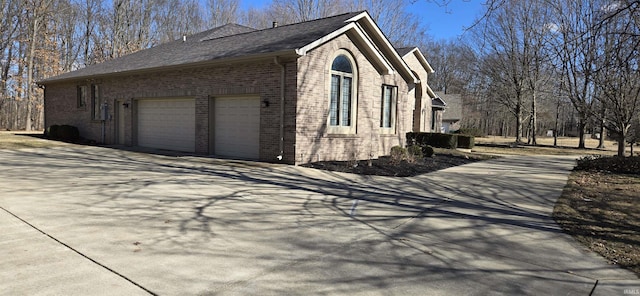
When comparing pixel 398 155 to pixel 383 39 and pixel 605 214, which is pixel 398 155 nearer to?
pixel 383 39

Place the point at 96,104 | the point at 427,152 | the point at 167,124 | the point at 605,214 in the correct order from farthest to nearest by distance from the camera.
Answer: the point at 96,104
the point at 427,152
the point at 167,124
the point at 605,214

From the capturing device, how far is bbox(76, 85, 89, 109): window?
836 inches

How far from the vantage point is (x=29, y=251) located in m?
4.16

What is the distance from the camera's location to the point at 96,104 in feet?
66.5

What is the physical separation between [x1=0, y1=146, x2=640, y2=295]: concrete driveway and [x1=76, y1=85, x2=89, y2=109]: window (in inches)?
526

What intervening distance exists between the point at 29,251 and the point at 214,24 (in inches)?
1677

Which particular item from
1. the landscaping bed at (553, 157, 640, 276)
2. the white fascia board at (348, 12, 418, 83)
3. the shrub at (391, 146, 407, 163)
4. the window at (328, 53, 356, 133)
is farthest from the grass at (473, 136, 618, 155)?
the landscaping bed at (553, 157, 640, 276)

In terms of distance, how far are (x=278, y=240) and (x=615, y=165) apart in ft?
42.8

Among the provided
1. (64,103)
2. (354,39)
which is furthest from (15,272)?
(64,103)

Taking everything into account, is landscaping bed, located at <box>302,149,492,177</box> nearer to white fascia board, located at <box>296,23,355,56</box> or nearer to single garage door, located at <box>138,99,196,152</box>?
white fascia board, located at <box>296,23,355,56</box>

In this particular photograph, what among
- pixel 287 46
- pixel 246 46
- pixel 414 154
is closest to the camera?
pixel 287 46

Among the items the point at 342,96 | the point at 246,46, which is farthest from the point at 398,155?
the point at 246,46

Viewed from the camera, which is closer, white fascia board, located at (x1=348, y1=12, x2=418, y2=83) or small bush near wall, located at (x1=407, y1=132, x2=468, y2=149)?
white fascia board, located at (x1=348, y1=12, x2=418, y2=83)

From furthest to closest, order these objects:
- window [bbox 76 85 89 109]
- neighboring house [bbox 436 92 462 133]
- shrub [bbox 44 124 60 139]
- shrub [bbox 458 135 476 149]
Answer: neighboring house [bbox 436 92 462 133] → shrub [bbox 458 135 476 149] → window [bbox 76 85 89 109] → shrub [bbox 44 124 60 139]
